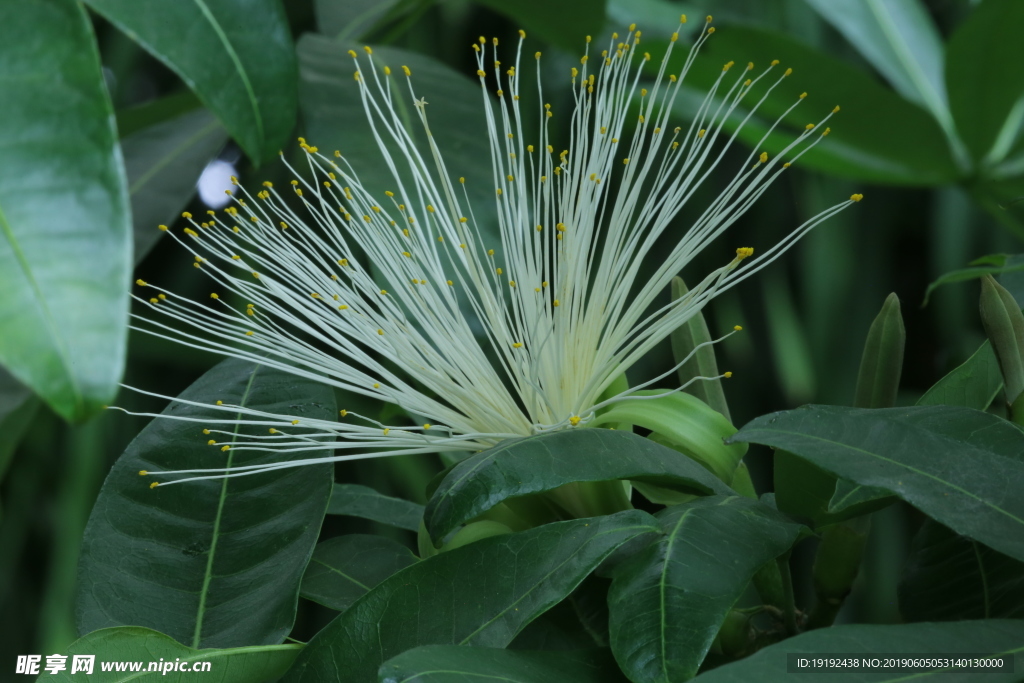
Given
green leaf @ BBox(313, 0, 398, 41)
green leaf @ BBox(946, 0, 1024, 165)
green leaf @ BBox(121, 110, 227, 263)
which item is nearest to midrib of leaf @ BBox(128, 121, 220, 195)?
green leaf @ BBox(121, 110, 227, 263)

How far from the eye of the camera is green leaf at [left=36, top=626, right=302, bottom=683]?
0.36 m

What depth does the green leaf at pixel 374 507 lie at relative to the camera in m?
0.55

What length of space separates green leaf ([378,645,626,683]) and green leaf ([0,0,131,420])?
0.14 meters

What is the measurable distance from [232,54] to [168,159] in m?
0.41

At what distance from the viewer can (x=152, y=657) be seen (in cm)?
37

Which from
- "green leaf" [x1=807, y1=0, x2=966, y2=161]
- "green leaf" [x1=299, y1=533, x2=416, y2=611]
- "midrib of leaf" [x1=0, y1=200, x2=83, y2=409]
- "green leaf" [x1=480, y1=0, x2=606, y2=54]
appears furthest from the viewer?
"green leaf" [x1=807, y1=0, x2=966, y2=161]

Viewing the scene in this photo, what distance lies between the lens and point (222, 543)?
46cm

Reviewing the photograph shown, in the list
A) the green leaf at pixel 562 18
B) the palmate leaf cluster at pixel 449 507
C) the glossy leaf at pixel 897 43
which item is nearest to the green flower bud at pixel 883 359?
the palmate leaf cluster at pixel 449 507

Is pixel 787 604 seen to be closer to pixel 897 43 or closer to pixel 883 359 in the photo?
pixel 883 359

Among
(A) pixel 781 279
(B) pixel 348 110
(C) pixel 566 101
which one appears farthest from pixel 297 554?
(A) pixel 781 279

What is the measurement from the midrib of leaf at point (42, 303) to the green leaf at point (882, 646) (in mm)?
218

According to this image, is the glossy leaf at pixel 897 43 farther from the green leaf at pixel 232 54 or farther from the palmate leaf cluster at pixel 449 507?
the green leaf at pixel 232 54

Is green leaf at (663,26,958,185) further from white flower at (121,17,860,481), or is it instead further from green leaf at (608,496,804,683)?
green leaf at (608,496,804,683)

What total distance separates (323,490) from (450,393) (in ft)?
0.29
